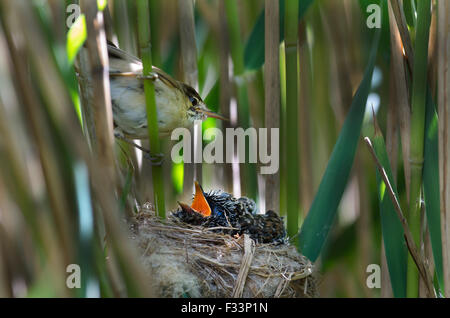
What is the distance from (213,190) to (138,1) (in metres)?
0.54

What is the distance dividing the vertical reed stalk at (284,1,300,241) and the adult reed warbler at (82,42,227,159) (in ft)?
0.74

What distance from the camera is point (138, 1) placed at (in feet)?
3.28

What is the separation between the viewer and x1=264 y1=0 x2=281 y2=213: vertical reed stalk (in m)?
1.18

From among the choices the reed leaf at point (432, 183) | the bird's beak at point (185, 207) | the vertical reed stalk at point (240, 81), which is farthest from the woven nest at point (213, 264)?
the reed leaf at point (432, 183)

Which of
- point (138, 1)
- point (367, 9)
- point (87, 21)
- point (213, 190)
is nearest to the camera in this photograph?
point (87, 21)

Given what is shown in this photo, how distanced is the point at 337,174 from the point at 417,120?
0.21 metres

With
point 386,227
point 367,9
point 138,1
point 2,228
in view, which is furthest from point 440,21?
point 2,228

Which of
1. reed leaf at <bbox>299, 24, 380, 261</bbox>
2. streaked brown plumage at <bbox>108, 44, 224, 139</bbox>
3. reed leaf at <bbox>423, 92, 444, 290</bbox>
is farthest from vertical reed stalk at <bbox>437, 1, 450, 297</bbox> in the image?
streaked brown plumage at <bbox>108, 44, 224, 139</bbox>

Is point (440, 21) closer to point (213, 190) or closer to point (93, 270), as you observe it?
point (213, 190)

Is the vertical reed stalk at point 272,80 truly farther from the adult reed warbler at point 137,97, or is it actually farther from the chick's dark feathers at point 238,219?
the adult reed warbler at point 137,97

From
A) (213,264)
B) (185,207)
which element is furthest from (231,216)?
(213,264)

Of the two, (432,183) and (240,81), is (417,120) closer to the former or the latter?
(432,183)

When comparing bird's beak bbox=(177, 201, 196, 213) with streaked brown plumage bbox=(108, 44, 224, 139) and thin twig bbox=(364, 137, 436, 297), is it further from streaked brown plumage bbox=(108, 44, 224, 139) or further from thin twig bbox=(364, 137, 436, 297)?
thin twig bbox=(364, 137, 436, 297)

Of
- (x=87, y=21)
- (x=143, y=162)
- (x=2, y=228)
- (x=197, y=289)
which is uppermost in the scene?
(x=87, y=21)
